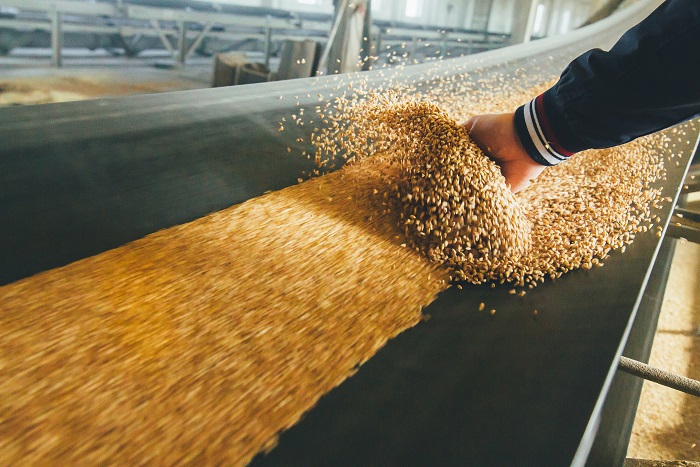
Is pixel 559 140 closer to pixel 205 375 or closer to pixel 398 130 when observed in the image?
pixel 398 130

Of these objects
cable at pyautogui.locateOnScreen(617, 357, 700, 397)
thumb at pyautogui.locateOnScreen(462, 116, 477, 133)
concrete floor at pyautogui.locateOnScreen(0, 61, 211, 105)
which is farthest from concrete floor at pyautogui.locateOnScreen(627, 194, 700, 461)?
concrete floor at pyautogui.locateOnScreen(0, 61, 211, 105)

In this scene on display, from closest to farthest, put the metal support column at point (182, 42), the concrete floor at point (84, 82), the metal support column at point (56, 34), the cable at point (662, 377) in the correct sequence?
the cable at point (662, 377), the concrete floor at point (84, 82), the metal support column at point (56, 34), the metal support column at point (182, 42)

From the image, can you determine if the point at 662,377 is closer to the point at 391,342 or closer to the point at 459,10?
the point at 391,342

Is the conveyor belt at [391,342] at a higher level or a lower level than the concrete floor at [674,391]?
higher

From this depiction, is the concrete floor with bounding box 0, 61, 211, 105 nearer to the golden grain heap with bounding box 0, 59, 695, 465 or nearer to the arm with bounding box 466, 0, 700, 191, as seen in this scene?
the golden grain heap with bounding box 0, 59, 695, 465

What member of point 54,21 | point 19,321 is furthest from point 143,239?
point 54,21

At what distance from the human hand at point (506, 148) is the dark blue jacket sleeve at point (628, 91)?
0.05 m

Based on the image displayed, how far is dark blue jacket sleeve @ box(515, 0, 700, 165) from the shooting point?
0.84m

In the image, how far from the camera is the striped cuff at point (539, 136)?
1.04 m

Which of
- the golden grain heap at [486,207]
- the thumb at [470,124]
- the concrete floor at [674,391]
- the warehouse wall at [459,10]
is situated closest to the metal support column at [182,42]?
the golden grain heap at [486,207]

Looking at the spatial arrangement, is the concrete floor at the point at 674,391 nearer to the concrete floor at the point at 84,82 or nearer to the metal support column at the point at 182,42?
the concrete floor at the point at 84,82

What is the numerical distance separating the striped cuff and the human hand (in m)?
0.02

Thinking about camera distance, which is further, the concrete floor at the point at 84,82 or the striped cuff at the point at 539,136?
the concrete floor at the point at 84,82

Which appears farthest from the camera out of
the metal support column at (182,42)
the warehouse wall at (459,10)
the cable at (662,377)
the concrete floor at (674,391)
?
the warehouse wall at (459,10)
